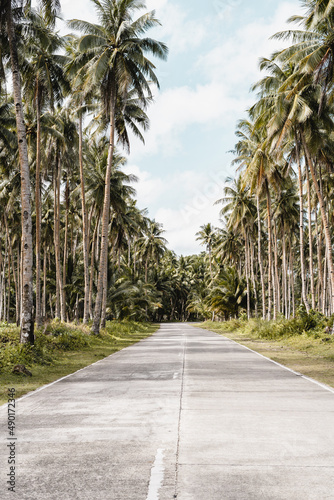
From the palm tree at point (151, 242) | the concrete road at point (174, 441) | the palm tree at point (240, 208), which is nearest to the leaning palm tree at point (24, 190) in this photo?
the concrete road at point (174, 441)

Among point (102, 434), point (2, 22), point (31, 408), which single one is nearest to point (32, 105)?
point (2, 22)

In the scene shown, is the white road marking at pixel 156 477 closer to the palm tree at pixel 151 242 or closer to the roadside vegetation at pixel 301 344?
the roadside vegetation at pixel 301 344

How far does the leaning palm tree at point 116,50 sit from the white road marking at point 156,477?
67.1 ft

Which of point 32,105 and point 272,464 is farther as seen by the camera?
point 32,105

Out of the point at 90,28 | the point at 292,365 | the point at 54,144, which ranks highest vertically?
the point at 90,28

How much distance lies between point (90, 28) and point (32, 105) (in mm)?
4756

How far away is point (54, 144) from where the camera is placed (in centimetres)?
2878

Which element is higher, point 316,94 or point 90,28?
point 90,28

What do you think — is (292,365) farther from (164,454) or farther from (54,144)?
(54,144)

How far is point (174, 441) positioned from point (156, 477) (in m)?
1.23

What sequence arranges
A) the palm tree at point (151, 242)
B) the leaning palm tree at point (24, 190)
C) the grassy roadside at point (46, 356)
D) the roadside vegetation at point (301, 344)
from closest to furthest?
the grassy roadside at point (46, 356) → the roadside vegetation at point (301, 344) → the leaning palm tree at point (24, 190) → the palm tree at point (151, 242)

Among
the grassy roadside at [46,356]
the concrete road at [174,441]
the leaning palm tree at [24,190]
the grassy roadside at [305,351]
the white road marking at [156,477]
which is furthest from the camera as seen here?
the leaning palm tree at [24,190]

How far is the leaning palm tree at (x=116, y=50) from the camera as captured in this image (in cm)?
2322

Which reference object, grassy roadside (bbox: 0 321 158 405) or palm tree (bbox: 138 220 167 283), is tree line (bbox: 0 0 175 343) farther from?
palm tree (bbox: 138 220 167 283)
